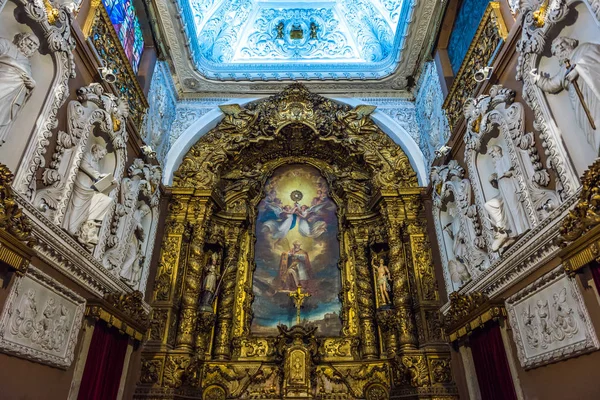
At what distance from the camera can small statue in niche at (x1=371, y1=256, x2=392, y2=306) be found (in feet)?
29.5

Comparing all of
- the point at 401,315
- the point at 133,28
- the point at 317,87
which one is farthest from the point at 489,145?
the point at 133,28

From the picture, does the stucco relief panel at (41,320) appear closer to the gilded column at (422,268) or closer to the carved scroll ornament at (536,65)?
the gilded column at (422,268)

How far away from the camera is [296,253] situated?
1023cm

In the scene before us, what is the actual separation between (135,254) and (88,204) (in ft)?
6.66

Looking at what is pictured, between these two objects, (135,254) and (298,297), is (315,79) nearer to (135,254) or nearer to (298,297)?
(298,297)

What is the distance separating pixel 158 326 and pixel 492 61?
7.94m

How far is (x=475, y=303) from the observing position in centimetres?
615

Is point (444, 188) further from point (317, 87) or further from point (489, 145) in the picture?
point (317, 87)

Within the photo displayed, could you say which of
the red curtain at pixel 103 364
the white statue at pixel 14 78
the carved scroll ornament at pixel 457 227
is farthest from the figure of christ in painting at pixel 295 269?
the white statue at pixel 14 78

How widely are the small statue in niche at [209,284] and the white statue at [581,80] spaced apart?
7.41 metres

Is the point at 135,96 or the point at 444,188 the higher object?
the point at 135,96

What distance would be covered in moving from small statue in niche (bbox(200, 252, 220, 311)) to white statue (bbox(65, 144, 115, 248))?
352 cm

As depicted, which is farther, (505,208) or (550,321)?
(505,208)

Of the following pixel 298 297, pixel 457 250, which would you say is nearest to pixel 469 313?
pixel 457 250
